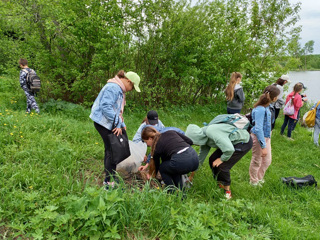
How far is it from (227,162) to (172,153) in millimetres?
880

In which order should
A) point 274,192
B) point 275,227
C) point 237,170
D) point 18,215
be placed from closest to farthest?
point 18,215
point 275,227
point 274,192
point 237,170

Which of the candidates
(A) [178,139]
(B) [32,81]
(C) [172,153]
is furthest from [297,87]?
(B) [32,81]

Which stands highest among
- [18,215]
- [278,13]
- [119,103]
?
[278,13]

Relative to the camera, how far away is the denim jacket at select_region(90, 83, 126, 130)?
292 centimetres

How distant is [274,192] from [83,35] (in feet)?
18.2

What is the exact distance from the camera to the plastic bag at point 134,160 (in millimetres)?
3604

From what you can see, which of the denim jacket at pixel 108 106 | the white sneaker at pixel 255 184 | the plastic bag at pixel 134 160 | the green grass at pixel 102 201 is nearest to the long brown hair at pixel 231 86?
the green grass at pixel 102 201

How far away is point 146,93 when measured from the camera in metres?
7.18

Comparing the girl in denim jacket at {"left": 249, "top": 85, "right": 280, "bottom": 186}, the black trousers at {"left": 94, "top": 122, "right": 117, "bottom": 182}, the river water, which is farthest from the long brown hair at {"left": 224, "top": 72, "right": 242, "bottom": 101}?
the black trousers at {"left": 94, "top": 122, "right": 117, "bottom": 182}

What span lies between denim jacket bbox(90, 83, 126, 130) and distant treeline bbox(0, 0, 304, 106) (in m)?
3.15

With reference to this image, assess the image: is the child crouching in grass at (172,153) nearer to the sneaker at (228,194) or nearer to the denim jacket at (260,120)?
the sneaker at (228,194)

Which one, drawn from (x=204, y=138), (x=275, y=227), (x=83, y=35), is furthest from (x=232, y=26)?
(x=275, y=227)

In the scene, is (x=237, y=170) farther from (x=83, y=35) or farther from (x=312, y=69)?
(x=312, y=69)

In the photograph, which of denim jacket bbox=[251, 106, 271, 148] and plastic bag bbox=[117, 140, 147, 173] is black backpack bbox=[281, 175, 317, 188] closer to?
denim jacket bbox=[251, 106, 271, 148]
